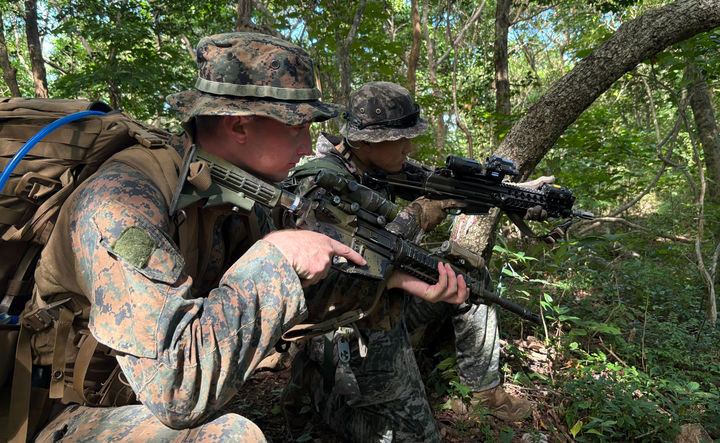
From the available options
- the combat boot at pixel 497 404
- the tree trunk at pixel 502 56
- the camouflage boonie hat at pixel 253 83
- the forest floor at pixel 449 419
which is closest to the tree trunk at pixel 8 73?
the forest floor at pixel 449 419

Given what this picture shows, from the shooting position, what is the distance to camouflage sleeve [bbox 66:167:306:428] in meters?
1.34

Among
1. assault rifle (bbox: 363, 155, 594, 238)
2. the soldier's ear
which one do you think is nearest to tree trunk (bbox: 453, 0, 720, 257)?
assault rifle (bbox: 363, 155, 594, 238)

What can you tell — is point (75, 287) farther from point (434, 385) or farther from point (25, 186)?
point (434, 385)

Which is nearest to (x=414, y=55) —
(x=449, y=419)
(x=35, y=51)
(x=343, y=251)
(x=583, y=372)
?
(x=583, y=372)

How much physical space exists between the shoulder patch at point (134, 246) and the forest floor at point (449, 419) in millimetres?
2009

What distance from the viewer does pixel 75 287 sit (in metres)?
1.57

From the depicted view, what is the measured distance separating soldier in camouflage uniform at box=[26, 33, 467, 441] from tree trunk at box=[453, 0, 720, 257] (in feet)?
8.84

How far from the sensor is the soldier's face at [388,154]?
356 centimetres

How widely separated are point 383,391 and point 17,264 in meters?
2.06

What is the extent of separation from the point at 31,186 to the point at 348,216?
132cm

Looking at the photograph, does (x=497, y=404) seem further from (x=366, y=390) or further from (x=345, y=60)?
(x=345, y=60)

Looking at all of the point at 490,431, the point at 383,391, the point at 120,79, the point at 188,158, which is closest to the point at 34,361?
the point at 188,158

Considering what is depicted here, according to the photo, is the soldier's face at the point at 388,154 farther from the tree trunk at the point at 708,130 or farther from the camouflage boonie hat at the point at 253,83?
the tree trunk at the point at 708,130

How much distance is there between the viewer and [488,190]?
344 centimetres
